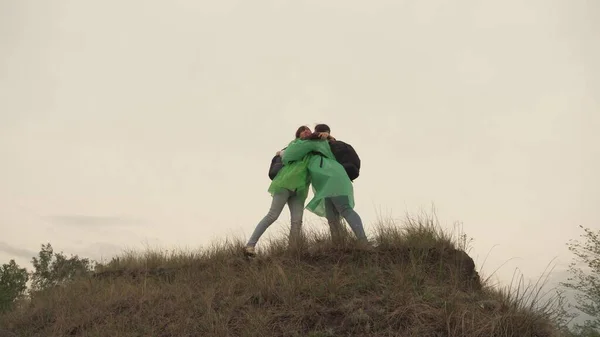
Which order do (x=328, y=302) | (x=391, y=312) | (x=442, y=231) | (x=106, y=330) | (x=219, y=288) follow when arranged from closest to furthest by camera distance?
(x=391, y=312), (x=328, y=302), (x=106, y=330), (x=219, y=288), (x=442, y=231)

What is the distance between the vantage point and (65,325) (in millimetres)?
6730

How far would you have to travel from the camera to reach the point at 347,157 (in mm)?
7344

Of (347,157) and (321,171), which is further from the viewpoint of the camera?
(347,157)

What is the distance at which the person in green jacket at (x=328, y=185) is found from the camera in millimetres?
6879

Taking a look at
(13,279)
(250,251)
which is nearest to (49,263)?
(13,279)

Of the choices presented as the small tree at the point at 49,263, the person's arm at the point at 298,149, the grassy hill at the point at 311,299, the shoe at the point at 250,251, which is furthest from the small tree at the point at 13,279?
the person's arm at the point at 298,149

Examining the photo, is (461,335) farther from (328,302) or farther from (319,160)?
(319,160)

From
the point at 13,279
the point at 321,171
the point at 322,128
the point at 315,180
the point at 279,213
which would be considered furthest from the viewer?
the point at 13,279

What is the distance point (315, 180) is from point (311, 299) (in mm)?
2057

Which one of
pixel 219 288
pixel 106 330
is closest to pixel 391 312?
pixel 219 288

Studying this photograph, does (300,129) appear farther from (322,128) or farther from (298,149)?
(298,149)

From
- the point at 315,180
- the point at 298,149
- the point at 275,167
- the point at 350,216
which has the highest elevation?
the point at 298,149

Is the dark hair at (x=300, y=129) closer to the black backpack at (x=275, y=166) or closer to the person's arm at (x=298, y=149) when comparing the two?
the person's arm at (x=298, y=149)

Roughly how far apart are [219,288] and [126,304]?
1442mm
